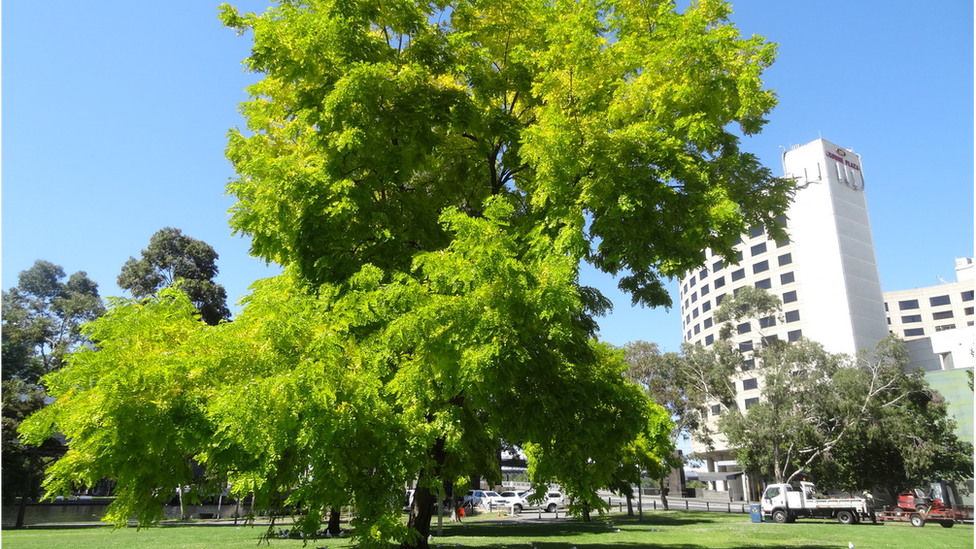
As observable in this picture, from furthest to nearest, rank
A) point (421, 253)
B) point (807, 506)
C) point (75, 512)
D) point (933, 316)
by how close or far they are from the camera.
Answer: point (933, 316) → point (75, 512) → point (807, 506) → point (421, 253)

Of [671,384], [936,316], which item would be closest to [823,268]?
[936,316]

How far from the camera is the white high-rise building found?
7825 centimetres

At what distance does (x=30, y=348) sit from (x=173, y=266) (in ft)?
44.9

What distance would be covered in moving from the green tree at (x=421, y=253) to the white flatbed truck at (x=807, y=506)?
25.6 meters

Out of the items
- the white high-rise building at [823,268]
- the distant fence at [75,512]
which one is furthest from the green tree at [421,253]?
the white high-rise building at [823,268]

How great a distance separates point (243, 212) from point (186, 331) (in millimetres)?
2416

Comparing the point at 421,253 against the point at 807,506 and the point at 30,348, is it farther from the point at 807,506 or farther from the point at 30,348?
the point at 30,348

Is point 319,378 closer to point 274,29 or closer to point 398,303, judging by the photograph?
point 398,303

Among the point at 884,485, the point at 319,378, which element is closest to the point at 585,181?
the point at 319,378

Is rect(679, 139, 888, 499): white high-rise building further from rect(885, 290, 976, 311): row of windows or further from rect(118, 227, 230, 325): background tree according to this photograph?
rect(118, 227, 230, 325): background tree

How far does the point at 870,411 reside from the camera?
4319cm

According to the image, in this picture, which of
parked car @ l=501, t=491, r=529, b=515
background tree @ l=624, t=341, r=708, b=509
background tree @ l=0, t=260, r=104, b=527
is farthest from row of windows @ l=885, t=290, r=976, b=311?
background tree @ l=0, t=260, r=104, b=527

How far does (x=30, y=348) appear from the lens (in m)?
44.7

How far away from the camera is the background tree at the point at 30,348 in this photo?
1093 inches
